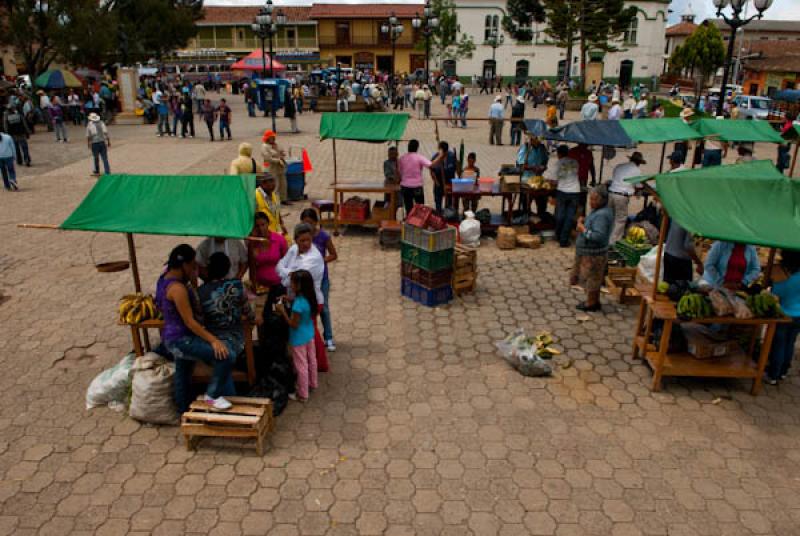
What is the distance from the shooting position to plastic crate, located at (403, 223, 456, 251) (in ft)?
26.3

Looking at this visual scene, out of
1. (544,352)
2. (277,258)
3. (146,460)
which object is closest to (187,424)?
(146,460)

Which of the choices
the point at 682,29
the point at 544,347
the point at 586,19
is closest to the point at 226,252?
the point at 544,347

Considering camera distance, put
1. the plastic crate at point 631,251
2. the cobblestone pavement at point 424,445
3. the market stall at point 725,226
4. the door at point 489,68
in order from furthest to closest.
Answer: the door at point 489,68 < the plastic crate at point 631,251 < the market stall at point 725,226 < the cobblestone pavement at point 424,445

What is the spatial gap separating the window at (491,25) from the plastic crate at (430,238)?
50350mm

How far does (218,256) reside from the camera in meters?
5.38

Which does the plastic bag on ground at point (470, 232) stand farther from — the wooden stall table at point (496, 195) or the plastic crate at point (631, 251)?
the plastic crate at point (631, 251)

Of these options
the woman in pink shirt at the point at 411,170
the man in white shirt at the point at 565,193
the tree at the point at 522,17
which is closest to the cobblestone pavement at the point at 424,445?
the man in white shirt at the point at 565,193

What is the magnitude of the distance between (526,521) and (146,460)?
3.25 meters

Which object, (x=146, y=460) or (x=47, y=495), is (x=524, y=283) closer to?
(x=146, y=460)

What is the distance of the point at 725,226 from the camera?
5613mm

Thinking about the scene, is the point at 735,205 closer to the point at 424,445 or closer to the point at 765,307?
the point at 765,307

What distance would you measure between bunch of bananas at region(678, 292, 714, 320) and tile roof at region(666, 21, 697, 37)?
7892 centimetres

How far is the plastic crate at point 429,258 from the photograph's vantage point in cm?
815

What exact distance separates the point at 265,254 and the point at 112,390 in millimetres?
2070
